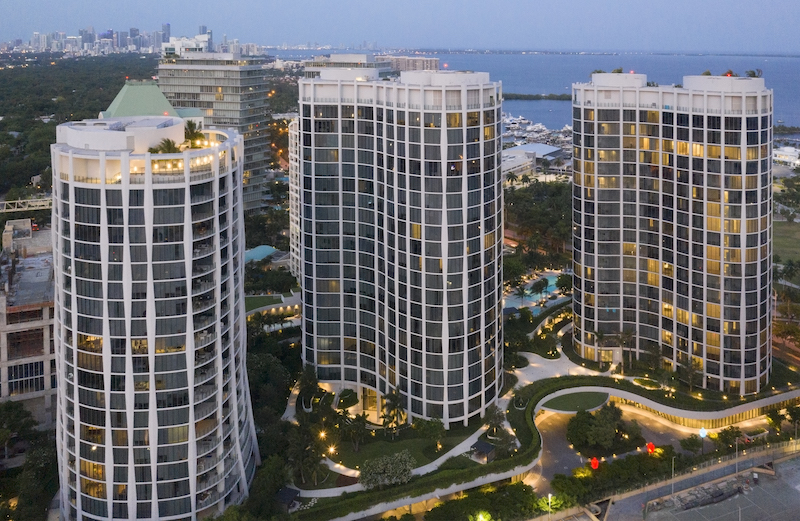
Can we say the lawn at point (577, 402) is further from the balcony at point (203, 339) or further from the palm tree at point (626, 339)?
the balcony at point (203, 339)

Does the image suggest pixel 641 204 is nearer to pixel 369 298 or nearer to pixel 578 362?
pixel 578 362

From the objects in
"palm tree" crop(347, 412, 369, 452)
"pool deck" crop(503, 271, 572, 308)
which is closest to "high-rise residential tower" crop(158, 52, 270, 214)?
"pool deck" crop(503, 271, 572, 308)

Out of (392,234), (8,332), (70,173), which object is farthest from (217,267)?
(8,332)

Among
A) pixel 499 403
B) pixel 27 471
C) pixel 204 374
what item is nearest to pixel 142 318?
pixel 204 374

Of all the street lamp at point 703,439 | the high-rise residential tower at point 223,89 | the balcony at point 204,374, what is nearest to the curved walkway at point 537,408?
the street lamp at point 703,439

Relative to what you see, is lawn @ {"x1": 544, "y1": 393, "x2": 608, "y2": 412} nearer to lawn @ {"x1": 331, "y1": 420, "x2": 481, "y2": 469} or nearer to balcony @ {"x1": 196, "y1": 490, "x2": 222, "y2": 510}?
lawn @ {"x1": 331, "y1": 420, "x2": 481, "y2": 469}
